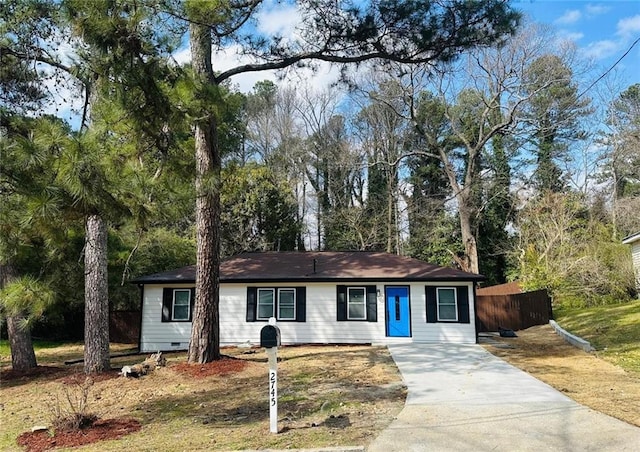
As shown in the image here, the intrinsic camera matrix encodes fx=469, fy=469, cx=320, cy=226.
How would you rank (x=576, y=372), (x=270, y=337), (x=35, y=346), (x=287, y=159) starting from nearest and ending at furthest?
(x=270, y=337) < (x=576, y=372) < (x=35, y=346) < (x=287, y=159)

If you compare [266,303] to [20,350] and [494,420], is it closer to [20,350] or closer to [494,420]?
[20,350]

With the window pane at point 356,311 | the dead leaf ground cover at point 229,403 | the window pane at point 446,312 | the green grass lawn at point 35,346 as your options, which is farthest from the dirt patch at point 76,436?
the window pane at point 446,312

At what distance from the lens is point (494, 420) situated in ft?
18.5

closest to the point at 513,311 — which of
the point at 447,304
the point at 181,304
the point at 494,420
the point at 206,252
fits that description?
the point at 447,304

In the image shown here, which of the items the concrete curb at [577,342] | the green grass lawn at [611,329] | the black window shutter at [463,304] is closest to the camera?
the green grass lawn at [611,329]

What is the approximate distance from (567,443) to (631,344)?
8.63 metres

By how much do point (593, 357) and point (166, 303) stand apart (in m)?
11.8

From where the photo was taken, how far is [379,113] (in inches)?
1119

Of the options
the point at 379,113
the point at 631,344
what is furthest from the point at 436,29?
the point at 379,113

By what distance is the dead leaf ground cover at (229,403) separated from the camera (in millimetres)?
5145

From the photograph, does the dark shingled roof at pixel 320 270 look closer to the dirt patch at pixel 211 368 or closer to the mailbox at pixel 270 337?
the dirt patch at pixel 211 368

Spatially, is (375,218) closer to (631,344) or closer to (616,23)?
(631,344)

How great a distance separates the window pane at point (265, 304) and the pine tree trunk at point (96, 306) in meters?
5.81

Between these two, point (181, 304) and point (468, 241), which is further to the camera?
point (468, 241)
